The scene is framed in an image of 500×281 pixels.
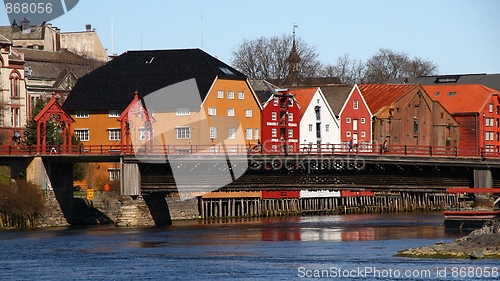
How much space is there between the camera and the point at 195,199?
11388 centimetres

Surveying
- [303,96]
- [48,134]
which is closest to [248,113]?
[303,96]

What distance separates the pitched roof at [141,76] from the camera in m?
125

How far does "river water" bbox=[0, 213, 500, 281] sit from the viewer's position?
2500 inches

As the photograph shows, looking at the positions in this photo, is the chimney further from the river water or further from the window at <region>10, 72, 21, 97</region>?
the river water

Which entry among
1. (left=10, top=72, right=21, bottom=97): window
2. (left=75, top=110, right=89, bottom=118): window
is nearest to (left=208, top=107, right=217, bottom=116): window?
(left=75, top=110, right=89, bottom=118): window

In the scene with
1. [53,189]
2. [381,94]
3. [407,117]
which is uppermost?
[381,94]

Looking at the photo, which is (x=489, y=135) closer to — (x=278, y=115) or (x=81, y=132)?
(x=278, y=115)

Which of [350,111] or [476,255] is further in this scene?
[350,111]

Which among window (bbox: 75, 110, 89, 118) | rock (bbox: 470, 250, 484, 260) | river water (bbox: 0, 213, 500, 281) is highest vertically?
window (bbox: 75, 110, 89, 118)

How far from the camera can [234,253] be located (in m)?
74.6

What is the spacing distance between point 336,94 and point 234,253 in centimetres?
7026

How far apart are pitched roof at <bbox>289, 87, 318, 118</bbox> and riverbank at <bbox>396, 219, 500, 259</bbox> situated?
67.8 m

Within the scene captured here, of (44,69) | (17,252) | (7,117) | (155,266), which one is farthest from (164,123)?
(155,266)

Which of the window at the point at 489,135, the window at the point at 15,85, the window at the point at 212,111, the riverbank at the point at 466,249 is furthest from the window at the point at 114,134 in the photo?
the window at the point at 489,135
